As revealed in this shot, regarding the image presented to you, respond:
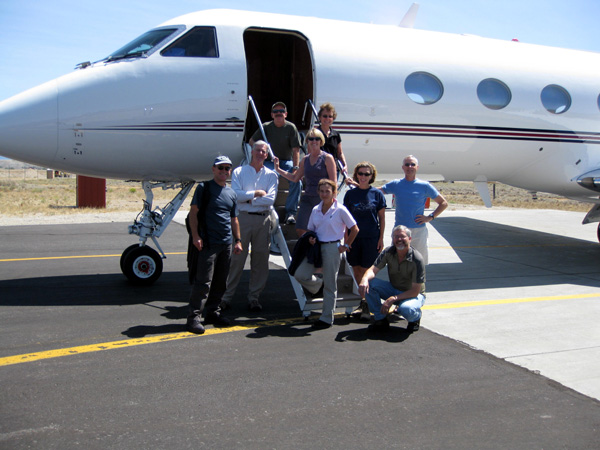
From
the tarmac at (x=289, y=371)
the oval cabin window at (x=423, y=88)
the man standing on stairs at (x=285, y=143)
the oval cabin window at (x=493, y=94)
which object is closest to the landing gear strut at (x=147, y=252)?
the tarmac at (x=289, y=371)

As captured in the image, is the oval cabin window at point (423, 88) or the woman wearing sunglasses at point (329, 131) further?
the oval cabin window at point (423, 88)

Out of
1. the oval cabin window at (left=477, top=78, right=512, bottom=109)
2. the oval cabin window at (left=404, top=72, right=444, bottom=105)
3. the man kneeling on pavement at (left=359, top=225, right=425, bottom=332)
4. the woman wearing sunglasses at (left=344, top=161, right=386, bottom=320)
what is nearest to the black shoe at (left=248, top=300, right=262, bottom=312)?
the woman wearing sunglasses at (left=344, top=161, right=386, bottom=320)

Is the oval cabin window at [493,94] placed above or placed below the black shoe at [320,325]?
above

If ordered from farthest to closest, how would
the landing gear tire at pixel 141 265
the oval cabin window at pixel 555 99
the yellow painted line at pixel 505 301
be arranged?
the oval cabin window at pixel 555 99
the landing gear tire at pixel 141 265
the yellow painted line at pixel 505 301

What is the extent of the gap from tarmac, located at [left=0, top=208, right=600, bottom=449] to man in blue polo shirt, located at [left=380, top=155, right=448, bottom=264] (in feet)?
3.04

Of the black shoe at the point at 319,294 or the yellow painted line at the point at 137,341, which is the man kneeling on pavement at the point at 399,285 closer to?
the black shoe at the point at 319,294

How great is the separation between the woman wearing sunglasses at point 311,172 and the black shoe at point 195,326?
1.73 metres

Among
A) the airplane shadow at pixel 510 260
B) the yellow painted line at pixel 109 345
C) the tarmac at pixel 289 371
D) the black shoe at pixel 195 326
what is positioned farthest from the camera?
the airplane shadow at pixel 510 260

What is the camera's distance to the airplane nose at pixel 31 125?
23.8 ft

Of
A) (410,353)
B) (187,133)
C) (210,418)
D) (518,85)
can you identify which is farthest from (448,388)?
(518,85)

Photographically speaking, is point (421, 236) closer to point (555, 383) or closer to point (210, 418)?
point (555, 383)

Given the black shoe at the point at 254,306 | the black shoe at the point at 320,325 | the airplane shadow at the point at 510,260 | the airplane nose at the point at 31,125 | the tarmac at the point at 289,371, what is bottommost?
the tarmac at the point at 289,371

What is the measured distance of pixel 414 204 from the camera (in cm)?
714

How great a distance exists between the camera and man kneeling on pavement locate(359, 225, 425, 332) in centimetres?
613
